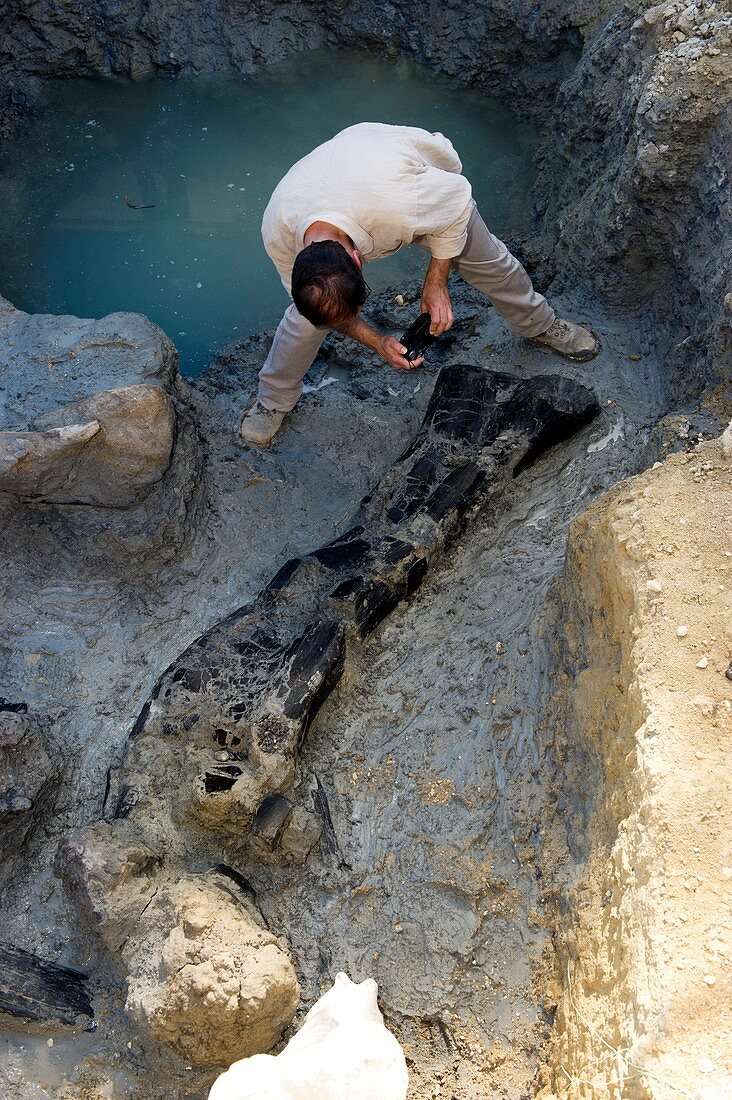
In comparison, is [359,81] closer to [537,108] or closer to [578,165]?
[537,108]

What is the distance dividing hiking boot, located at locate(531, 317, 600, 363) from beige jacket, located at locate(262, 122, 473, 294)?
0.67 m

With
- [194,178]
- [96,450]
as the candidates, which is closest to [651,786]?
[96,450]

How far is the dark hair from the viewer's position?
251 cm

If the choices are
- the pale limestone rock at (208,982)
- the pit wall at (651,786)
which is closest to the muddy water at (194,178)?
the pit wall at (651,786)

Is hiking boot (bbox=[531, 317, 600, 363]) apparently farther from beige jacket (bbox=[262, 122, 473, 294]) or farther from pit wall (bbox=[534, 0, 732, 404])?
beige jacket (bbox=[262, 122, 473, 294])

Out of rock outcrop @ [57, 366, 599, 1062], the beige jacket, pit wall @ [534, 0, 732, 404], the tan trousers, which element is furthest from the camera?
the tan trousers

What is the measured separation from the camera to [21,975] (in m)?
2.17

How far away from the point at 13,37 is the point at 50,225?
1113 millimetres

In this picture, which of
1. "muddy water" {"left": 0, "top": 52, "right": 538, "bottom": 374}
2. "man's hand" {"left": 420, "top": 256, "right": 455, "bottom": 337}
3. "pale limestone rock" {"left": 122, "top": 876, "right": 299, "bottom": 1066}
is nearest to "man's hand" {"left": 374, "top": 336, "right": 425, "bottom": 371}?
"man's hand" {"left": 420, "top": 256, "right": 455, "bottom": 337}

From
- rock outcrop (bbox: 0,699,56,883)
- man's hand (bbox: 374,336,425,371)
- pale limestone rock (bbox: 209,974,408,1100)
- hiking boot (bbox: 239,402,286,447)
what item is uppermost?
man's hand (bbox: 374,336,425,371)

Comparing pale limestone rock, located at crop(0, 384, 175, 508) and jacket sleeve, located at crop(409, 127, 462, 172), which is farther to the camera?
jacket sleeve, located at crop(409, 127, 462, 172)

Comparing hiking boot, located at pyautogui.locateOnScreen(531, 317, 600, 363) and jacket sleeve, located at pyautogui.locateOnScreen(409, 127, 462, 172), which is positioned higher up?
jacket sleeve, located at pyautogui.locateOnScreen(409, 127, 462, 172)

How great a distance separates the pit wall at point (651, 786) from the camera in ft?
5.12

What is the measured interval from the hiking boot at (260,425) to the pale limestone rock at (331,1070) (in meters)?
2.17
